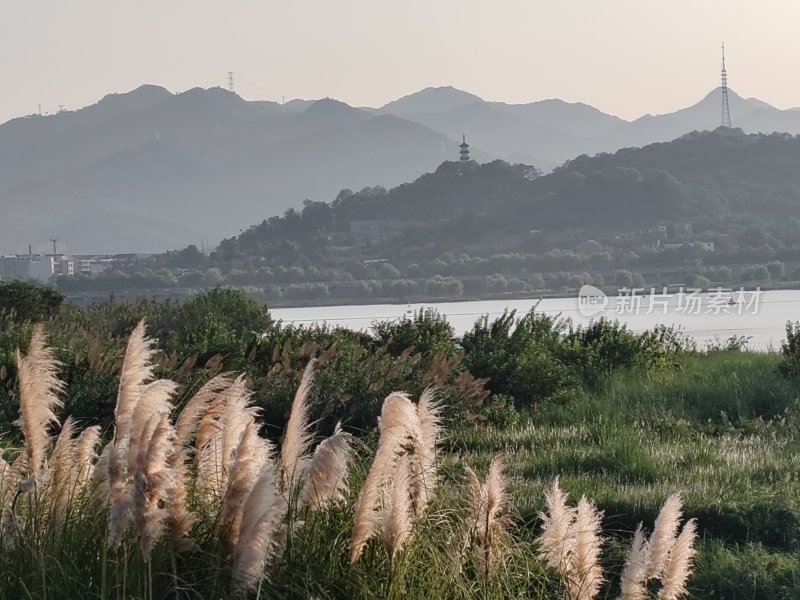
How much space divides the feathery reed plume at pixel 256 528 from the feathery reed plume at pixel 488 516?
54 cm

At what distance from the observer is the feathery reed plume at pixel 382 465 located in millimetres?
3021

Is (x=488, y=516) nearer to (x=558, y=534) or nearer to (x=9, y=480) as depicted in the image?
(x=558, y=534)

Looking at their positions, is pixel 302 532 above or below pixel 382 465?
below

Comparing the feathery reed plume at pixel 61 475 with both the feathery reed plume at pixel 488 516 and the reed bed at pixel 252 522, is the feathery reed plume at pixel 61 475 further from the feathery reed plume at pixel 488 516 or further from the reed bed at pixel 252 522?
the feathery reed plume at pixel 488 516

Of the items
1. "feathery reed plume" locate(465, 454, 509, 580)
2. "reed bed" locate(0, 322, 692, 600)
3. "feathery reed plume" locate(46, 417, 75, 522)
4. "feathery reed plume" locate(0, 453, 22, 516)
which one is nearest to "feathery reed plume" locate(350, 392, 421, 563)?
"reed bed" locate(0, 322, 692, 600)

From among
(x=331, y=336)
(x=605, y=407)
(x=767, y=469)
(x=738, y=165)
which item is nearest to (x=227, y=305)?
(x=331, y=336)

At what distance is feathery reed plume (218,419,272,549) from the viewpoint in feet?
10.0

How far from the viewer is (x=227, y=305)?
14.6 meters

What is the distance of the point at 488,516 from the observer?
312 cm

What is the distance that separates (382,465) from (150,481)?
59cm

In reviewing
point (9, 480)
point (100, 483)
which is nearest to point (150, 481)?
point (100, 483)

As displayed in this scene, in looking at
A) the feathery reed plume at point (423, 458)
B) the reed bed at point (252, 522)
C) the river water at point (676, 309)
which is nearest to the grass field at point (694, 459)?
the feathery reed plume at point (423, 458)

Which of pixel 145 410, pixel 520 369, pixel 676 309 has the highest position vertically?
pixel 145 410

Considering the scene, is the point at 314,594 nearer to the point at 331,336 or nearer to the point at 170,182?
the point at 331,336
